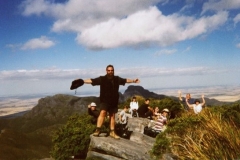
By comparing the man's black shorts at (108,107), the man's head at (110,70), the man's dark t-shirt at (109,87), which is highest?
the man's head at (110,70)

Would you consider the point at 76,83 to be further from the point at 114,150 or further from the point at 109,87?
the point at 114,150

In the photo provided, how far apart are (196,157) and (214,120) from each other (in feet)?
3.57

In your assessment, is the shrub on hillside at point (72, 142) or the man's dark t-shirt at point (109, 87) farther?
the shrub on hillside at point (72, 142)

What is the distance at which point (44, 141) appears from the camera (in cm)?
17550

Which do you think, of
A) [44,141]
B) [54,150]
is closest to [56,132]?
[54,150]

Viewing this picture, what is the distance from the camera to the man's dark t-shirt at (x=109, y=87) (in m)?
9.06

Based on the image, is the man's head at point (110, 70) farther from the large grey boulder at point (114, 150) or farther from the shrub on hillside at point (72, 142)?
the shrub on hillside at point (72, 142)

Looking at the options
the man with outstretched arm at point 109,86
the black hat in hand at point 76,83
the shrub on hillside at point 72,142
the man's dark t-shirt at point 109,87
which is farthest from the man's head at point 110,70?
the shrub on hillside at point 72,142

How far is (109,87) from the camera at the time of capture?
357 inches

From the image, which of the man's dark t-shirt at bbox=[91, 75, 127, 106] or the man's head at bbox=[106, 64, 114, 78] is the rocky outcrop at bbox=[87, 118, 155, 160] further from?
the man's head at bbox=[106, 64, 114, 78]

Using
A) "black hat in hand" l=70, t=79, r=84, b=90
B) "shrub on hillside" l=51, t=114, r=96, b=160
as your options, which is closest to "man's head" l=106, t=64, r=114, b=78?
"black hat in hand" l=70, t=79, r=84, b=90

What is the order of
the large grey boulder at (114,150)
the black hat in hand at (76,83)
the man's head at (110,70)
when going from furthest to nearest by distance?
the large grey boulder at (114,150) → the man's head at (110,70) → the black hat in hand at (76,83)

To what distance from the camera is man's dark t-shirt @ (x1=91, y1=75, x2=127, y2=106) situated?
9.06m

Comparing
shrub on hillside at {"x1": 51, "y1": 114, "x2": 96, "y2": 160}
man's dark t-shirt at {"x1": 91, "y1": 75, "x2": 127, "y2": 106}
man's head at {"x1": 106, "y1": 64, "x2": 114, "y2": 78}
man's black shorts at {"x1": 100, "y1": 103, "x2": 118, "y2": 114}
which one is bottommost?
shrub on hillside at {"x1": 51, "y1": 114, "x2": 96, "y2": 160}
